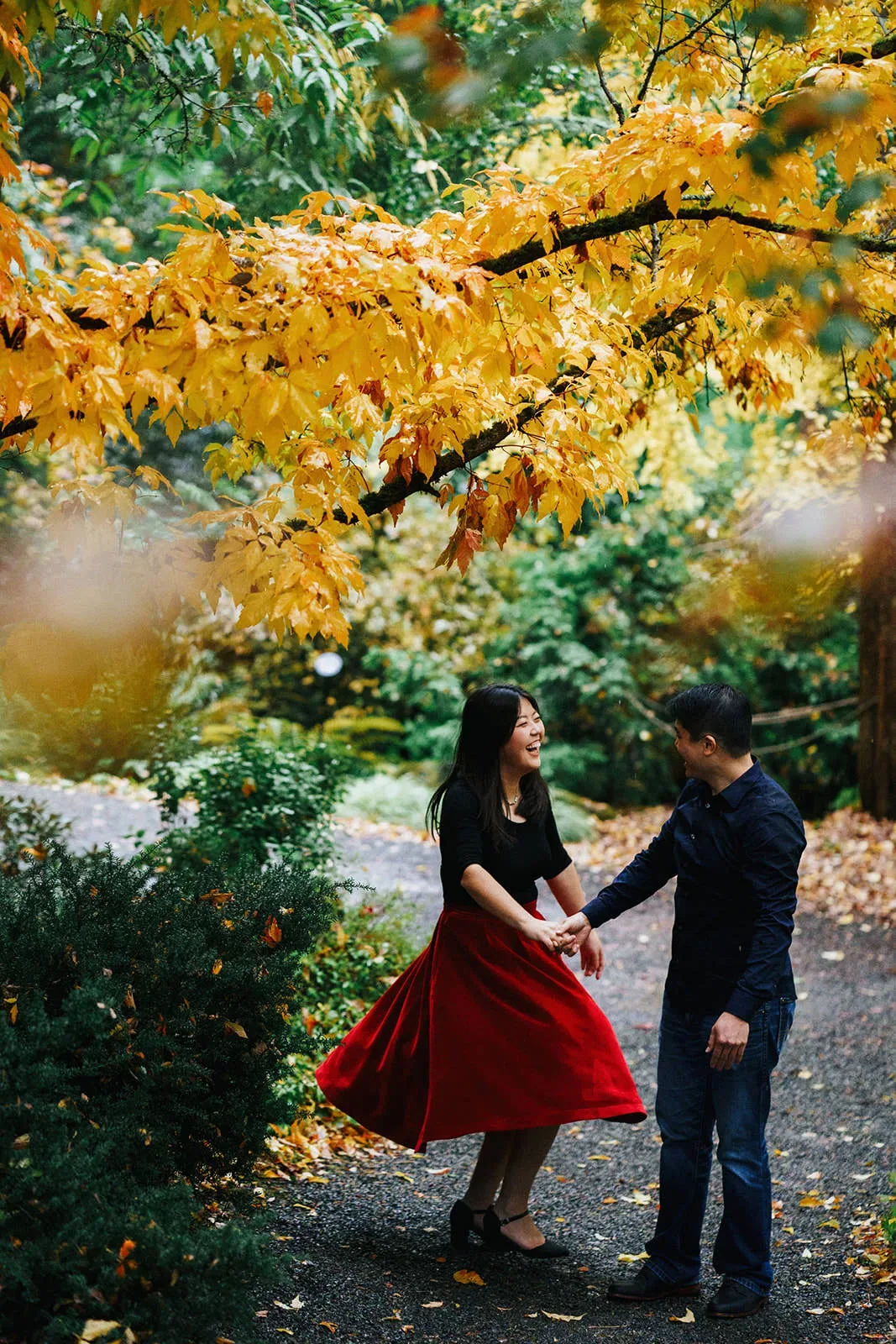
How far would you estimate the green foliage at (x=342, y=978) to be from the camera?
480cm

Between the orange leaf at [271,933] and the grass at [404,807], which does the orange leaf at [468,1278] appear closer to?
the orange leaf at [271,933]

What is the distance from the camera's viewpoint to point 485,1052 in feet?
11.0

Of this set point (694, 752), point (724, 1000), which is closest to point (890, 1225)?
point (724, 1000)

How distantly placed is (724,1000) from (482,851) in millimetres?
813

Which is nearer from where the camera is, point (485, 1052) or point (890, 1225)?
point (485, 1052)

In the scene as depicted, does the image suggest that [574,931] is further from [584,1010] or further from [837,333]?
[837,333]

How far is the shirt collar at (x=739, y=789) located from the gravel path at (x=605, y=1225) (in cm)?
145

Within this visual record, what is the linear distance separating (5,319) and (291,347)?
25.7 inches

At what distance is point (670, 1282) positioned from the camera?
11.0 ft

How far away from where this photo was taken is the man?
312cm

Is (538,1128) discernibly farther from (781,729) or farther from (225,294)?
(781,729)

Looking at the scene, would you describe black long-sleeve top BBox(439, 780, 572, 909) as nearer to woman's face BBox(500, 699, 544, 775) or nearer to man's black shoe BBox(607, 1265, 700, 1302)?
woman's face BBox(500, 699, 544, 775)

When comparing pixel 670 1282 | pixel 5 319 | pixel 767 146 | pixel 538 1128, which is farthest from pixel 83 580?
pixel 670 1282

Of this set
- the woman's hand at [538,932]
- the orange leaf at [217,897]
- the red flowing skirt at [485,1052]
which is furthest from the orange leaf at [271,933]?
the woman's hand at [538,932]
